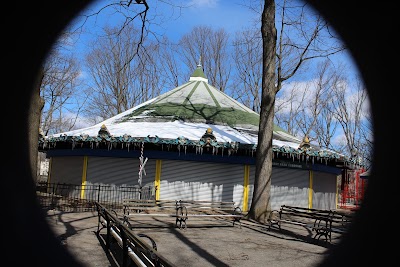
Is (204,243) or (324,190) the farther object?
(324,190)

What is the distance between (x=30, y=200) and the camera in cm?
394

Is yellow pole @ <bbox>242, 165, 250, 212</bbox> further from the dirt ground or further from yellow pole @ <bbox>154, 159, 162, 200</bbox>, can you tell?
the dirt ground

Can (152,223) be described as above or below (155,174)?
below

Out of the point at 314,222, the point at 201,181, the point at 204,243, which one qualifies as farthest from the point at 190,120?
the point at 204,243

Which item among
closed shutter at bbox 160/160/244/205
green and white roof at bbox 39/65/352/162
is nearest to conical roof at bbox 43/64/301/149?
green and white roof at bbox 39/65/352/162

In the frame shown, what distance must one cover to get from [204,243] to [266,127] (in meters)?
5.67

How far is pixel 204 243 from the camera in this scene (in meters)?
8.83

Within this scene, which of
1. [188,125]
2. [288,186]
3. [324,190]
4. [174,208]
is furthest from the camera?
[324,190]

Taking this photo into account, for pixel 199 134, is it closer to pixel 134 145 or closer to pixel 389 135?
pixel 134 145

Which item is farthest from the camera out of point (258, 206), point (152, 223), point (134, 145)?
point (134, 145)

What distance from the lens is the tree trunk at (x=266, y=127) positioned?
13070 millimetres

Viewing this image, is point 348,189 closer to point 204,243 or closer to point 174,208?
point 174,208

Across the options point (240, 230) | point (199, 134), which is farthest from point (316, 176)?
point (240, 230)

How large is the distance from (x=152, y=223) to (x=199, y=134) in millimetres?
6639
